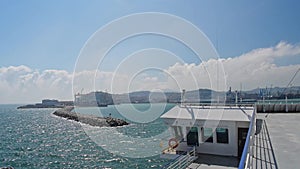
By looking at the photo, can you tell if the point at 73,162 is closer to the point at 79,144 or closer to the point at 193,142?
the point at 79,144

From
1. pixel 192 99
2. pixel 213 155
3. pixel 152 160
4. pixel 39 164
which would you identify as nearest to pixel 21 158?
pixel 39 164

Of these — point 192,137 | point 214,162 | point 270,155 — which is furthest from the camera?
point 192,137

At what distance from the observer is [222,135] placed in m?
11.0

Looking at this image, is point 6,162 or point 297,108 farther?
point 6,162

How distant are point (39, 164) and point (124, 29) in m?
15.7

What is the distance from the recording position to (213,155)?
11.2 m

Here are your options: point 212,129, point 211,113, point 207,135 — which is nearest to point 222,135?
point 212,129

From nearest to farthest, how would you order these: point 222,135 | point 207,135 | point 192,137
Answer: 1. point 222,135
2. point 207,135
3. point 192,137

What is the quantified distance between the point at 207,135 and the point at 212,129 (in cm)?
43

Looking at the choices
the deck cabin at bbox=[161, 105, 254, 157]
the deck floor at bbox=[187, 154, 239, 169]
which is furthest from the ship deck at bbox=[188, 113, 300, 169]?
the deck cabin at bbox=[161, 105, 254, 157]

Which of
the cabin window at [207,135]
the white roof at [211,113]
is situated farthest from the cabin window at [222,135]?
the white roof at [211,113]

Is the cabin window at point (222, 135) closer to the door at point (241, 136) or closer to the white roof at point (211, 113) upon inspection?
the white roof at point (211, 113)

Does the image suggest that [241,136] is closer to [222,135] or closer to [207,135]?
[222,135]

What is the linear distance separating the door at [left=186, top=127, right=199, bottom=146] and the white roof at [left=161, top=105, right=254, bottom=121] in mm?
619
